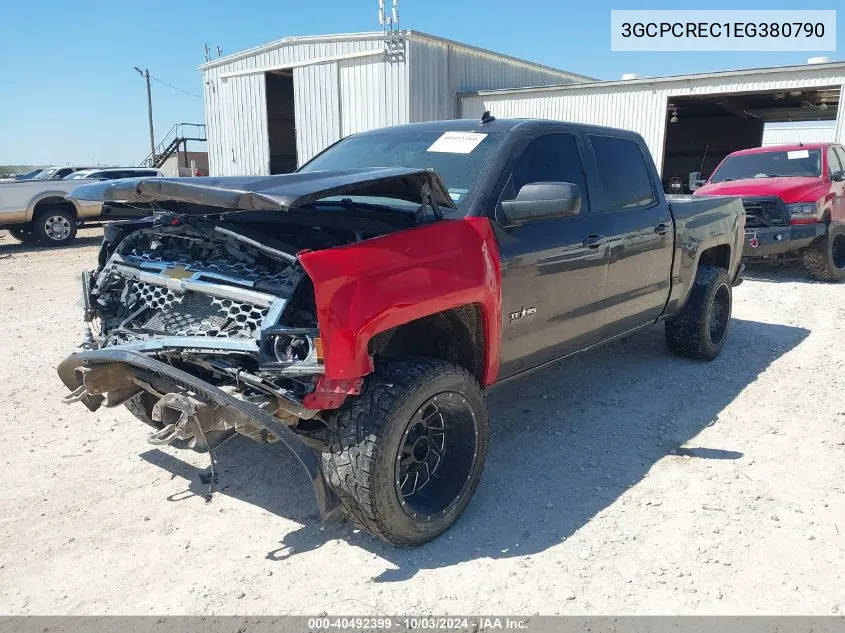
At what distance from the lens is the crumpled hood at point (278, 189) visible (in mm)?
2594

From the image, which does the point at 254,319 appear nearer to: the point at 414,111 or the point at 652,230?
the point at 652,230

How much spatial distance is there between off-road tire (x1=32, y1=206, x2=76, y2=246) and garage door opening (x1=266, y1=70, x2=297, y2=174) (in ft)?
25.2

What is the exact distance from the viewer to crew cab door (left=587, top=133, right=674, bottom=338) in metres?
4.36

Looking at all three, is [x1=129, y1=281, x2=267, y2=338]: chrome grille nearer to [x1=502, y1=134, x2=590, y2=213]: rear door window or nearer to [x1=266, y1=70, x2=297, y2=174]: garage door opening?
[x1=502, y1=134, x2=590, y2=213]: rear door window

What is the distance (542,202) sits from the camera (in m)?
3.34

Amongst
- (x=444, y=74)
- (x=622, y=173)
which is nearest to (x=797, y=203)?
(x=622, y=173)

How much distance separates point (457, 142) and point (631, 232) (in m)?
1.39

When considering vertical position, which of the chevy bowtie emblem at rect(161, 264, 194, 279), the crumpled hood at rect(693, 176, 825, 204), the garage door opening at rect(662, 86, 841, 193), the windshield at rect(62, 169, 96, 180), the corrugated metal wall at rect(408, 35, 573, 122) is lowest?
the chevy bowtie emblem at rect(161, 264, 194, 279)

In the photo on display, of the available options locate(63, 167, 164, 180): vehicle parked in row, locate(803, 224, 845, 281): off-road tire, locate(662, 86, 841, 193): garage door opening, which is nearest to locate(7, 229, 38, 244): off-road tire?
locate(63, 167, 164, 180): vehicle parked in row

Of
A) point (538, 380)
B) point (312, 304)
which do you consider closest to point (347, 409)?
point (312, 304)

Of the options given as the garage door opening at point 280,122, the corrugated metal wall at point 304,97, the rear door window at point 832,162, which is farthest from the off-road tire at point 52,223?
the rear door window at point 832,162

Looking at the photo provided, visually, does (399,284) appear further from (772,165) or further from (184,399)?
(772,165)

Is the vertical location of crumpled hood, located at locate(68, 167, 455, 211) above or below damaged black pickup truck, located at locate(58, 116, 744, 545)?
above

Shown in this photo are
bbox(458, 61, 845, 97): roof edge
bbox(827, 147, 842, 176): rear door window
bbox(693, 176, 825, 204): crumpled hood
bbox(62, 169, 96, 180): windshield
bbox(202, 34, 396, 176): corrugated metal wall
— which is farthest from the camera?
bbox(202, 34, 396, 176): corrugated metal wall
